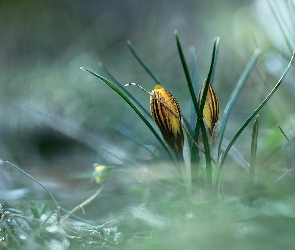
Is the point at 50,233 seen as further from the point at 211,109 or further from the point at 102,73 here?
the point at 102,73

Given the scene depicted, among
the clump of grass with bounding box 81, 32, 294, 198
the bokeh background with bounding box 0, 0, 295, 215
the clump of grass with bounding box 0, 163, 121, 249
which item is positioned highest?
the bokeh background with bounding box 0, 0, 295, 215

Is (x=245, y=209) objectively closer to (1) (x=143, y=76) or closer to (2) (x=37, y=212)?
(2) (x=37, y=212)

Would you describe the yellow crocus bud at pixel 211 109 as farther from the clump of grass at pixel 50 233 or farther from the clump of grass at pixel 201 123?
the clump of grass at pixel 50 233

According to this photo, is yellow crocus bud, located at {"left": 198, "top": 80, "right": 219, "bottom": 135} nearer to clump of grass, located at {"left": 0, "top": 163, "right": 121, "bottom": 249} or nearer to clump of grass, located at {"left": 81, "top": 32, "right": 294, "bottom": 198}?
clump of grass, located at {"left": 81, "top": 32, "right": 294, "bottom": 198}

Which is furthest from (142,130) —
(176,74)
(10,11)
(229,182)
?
(10,11)

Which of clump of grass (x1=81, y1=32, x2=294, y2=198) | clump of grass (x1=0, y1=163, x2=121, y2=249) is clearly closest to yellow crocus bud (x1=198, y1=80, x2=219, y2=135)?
clump of grass (x1=81, y1=32, x2=294, y2=198)

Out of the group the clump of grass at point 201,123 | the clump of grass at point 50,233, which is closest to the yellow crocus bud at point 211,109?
the clump of grass at point 201,123

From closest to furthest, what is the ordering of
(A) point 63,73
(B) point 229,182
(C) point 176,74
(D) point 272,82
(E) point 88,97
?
(B) point 229,182
(D) point 272,82
(E) point 88,97
(A) point 63,73
(C) point 176,74
